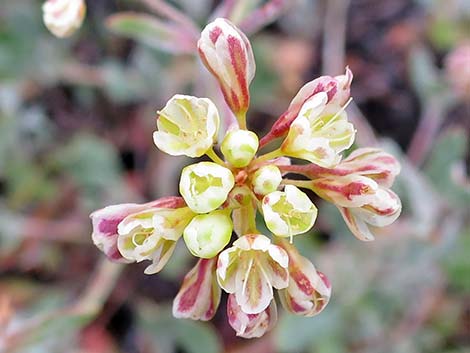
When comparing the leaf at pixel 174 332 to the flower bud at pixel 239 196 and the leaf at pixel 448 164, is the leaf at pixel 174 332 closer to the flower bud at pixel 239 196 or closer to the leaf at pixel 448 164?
the leaf at pixel 448 164

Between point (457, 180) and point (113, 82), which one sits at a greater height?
point (457, 180)

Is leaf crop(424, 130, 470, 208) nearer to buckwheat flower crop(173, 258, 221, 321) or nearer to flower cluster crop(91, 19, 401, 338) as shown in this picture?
flower cluster crop(91, 19, 401, 338)

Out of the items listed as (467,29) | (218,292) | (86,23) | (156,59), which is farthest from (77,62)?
(218,292)

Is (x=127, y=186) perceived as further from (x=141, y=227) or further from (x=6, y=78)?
(x=141, y=227)

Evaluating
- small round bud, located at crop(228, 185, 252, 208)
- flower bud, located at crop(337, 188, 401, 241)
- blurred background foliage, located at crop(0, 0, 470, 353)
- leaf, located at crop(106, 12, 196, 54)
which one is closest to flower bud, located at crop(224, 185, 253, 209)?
small round bud, located at crop(228, 185, 252, 208)

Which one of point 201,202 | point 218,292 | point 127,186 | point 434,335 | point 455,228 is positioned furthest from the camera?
Result: point 127,186

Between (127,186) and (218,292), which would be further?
(127,186)

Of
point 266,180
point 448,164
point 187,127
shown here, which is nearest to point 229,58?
point 187,127
